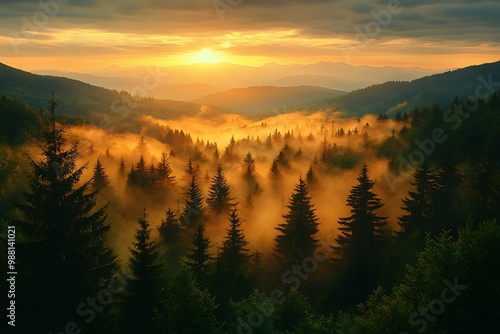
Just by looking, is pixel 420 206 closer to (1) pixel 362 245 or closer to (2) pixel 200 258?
(1) pixel 362 245

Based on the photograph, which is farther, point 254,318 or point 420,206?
point 420,206

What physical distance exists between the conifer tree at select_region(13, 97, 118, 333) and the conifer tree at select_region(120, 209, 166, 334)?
865 centimetres

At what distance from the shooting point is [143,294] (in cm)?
2872

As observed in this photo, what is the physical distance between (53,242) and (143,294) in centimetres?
1145

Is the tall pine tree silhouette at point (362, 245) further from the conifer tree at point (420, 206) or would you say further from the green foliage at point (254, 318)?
the green foliage at point (254, 318)

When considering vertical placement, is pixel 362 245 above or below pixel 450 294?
below

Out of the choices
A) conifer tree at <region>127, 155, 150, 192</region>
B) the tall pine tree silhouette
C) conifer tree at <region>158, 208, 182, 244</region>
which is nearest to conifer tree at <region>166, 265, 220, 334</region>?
the tall pine tree silhouette

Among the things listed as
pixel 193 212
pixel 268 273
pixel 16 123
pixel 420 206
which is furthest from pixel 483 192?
pixel 16 123

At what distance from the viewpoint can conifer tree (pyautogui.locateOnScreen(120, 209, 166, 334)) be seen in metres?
28.2

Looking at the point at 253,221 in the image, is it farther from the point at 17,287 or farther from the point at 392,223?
the point at 17,287

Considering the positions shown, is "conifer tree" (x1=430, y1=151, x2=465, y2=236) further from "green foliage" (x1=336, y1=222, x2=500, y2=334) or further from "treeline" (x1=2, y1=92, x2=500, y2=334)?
"green foliage" (x1=336, y1=222, x2=500, y2=334)

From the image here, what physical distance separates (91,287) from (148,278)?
8.79 meters

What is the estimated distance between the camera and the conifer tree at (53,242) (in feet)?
60.6

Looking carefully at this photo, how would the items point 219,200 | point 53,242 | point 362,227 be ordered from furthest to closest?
point 219,200, point 362,227, point 53,242
